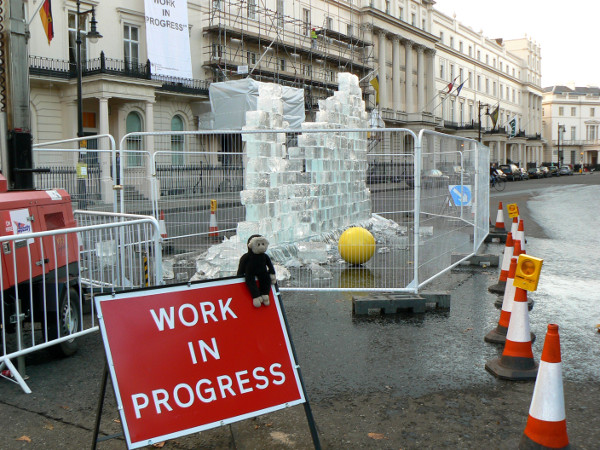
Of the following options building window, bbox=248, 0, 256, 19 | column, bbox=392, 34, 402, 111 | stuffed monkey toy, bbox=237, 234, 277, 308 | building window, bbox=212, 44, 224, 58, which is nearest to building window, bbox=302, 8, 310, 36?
building window, bbox=248, 0, 256, 19

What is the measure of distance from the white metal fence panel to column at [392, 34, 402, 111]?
50.1m

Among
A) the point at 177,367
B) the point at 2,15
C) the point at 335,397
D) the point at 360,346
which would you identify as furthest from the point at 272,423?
the point at 2,15

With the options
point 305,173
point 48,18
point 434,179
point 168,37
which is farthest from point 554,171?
point 434,179

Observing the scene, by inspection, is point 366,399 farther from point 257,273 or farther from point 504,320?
point 504,320

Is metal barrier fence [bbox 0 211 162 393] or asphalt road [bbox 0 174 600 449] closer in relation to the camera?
asphalt road [bbox 0 174 600 449]

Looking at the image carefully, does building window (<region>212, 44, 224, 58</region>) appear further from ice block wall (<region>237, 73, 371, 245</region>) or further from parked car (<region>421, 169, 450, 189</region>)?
parked car (<region>421, 169, 450, 189</region>)

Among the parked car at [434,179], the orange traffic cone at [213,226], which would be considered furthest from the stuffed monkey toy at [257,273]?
the orange traffic cone at [213,226]

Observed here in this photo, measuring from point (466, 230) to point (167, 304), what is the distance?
8.07m

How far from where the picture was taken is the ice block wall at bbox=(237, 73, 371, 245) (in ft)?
31.0

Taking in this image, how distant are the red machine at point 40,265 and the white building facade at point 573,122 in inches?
5216

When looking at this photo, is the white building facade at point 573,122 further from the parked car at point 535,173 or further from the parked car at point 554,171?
the parked car at point 535,173

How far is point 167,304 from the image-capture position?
3.50m

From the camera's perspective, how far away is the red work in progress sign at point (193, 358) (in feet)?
10.6

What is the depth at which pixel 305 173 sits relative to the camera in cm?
1123
